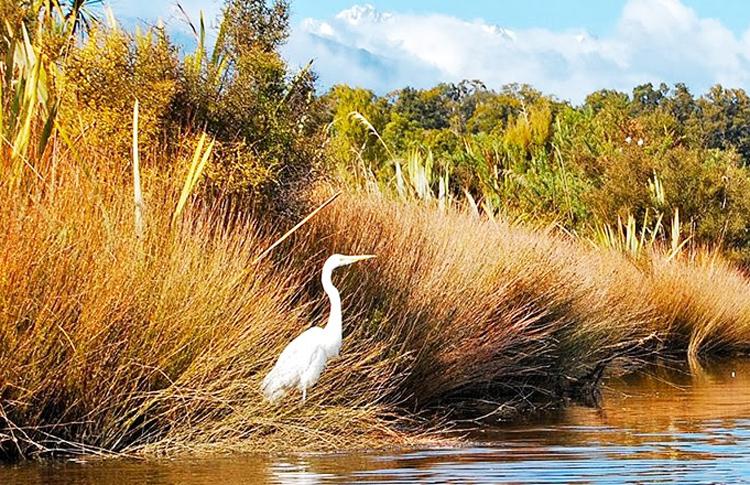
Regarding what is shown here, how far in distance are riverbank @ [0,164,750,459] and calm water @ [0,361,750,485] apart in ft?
1.45

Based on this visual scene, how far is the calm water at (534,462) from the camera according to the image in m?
8.80

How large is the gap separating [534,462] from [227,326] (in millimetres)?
2441

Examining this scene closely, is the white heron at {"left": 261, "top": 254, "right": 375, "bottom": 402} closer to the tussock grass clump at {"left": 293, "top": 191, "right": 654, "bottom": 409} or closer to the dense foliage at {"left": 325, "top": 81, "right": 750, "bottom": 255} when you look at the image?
the tussock grass clump at {"left": 293, "top": 191, "right": 654, "bottom": 409}

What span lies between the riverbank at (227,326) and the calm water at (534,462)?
0.44 m

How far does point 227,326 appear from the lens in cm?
1002

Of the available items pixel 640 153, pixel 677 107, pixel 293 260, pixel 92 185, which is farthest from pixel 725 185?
pixel 677 107

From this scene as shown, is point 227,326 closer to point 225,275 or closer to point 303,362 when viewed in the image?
point 225,275

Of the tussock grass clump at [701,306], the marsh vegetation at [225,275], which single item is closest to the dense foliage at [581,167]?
the tussock grass clump at [701,306]

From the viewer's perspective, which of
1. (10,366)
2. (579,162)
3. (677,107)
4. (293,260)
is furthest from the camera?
(677,107)

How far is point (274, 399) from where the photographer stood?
10.1 meters

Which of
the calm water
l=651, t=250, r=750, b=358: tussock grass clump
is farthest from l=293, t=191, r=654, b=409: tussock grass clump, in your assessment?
l=651, t=250, r=750, b=358: tussock grass clump

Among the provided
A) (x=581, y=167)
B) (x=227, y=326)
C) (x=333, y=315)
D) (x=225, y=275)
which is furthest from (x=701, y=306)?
(x=227, y=326)

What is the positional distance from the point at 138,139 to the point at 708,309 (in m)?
14.0

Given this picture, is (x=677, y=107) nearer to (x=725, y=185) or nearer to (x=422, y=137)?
(x=422, y=137)
